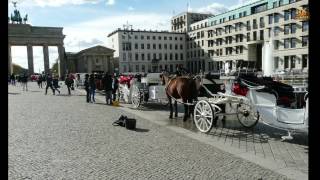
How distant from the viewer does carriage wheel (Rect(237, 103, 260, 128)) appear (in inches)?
426

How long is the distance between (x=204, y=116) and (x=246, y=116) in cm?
174

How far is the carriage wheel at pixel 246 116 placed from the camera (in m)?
10.8

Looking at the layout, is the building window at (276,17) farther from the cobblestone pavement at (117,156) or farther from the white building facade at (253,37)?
the cobblestone pavement at (117,156)

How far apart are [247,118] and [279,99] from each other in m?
1.71

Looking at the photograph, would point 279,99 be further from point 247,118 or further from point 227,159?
point 227,159

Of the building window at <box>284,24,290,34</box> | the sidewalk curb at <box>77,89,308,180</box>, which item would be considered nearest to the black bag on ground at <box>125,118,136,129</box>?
the sidewalk curb at <box>77,89,308,180</box>

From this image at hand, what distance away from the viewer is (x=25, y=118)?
46.5 feet

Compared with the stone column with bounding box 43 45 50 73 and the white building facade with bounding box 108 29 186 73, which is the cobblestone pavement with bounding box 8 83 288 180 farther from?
the white building facade with bounding box 108 29 186 73

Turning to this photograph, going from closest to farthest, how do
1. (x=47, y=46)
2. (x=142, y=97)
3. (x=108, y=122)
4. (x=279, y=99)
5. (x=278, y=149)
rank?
(x=278, y=149) < (x=279, y=99) < (x=108, y=122) < (x=142, y=97) < (x=47, y=46)

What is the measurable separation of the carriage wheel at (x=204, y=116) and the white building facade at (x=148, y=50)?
366 ft

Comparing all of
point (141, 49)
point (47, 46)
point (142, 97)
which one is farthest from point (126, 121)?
point (141, 49)

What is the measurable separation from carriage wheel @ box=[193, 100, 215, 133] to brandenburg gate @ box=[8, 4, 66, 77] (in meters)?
89.9

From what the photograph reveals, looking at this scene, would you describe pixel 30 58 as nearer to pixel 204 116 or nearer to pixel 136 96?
pixel 136 96

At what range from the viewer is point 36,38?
98875 millimetres
